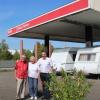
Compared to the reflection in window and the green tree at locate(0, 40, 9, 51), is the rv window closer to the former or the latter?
the reflection in window

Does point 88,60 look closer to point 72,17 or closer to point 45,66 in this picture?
point 72,17

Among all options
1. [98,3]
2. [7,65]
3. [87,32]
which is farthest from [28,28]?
[7,65]

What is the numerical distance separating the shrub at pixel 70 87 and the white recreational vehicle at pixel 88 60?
50.7 ft

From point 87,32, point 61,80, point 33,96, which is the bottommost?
point 33,96

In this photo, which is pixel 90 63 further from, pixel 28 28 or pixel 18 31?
pixel 18 31

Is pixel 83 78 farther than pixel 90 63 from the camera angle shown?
No

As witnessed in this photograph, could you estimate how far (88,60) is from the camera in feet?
86.0

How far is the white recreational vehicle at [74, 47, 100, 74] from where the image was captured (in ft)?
81.8

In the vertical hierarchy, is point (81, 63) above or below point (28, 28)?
below

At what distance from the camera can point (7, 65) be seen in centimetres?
7194

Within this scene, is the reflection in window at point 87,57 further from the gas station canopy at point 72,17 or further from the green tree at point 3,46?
the green tree at point 3,46

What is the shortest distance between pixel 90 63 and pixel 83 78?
17.1 m

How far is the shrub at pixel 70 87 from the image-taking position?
838 cm

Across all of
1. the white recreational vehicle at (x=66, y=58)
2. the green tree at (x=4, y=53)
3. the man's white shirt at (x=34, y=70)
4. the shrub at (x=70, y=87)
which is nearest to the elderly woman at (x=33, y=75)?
the man's white shirt at (x=34, y=70)
